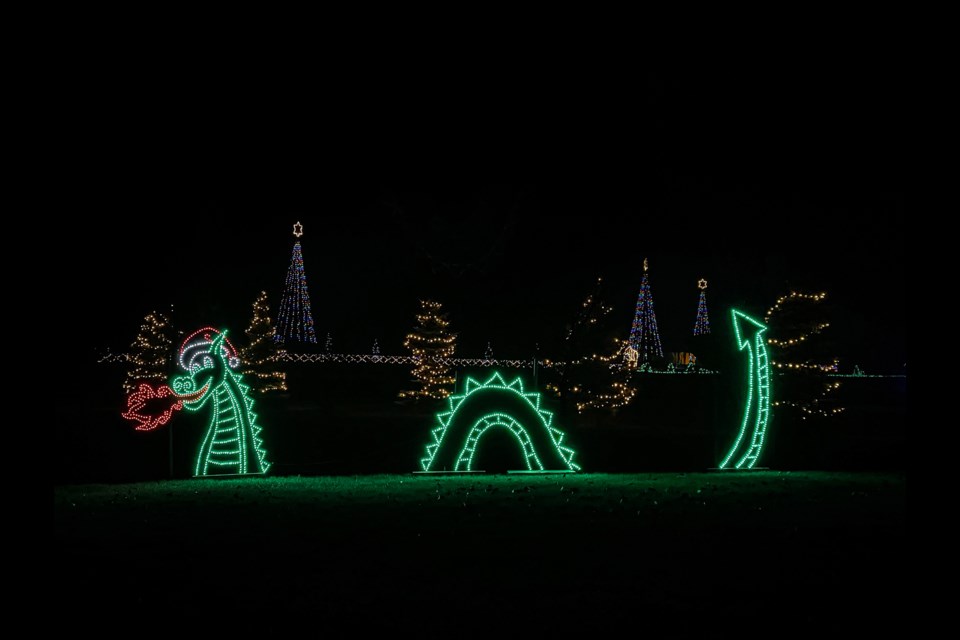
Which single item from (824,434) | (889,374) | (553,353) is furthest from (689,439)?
(889,374)

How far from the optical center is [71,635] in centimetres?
518

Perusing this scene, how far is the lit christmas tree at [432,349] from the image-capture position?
1809 inches

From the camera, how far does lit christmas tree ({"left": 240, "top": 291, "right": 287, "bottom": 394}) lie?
149ft

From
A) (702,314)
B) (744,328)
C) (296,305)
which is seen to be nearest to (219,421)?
(744,328)

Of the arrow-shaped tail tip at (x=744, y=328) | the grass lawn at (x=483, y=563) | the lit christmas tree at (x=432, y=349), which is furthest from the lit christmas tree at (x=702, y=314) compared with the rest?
the grass lawn at (x=483, y=563)

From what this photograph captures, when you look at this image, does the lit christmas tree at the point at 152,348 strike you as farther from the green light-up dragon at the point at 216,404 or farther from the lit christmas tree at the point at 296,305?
the green light-up dragon at the point at 216,404

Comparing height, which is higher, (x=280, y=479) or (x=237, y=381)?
(x=237, y=381)

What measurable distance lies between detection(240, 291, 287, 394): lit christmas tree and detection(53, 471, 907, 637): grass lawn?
34.6m

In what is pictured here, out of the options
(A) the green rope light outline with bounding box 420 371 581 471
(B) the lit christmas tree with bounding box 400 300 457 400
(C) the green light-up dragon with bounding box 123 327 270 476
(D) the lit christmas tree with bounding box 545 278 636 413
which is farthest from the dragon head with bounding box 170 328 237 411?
(B) the lit christmas tree with bounding box 400 300 457 400

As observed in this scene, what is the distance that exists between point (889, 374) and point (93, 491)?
169 ft

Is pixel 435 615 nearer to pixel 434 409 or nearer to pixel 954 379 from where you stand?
pixel 954 379

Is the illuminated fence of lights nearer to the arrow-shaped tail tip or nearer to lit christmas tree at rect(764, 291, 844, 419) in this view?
lit christmas tree at rect(764, 291, 844, 419)

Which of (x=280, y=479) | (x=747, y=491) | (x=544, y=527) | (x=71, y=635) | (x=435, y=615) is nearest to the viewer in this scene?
(x=71, y=635)

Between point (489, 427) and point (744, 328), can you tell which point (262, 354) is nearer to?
point (489, 427)
